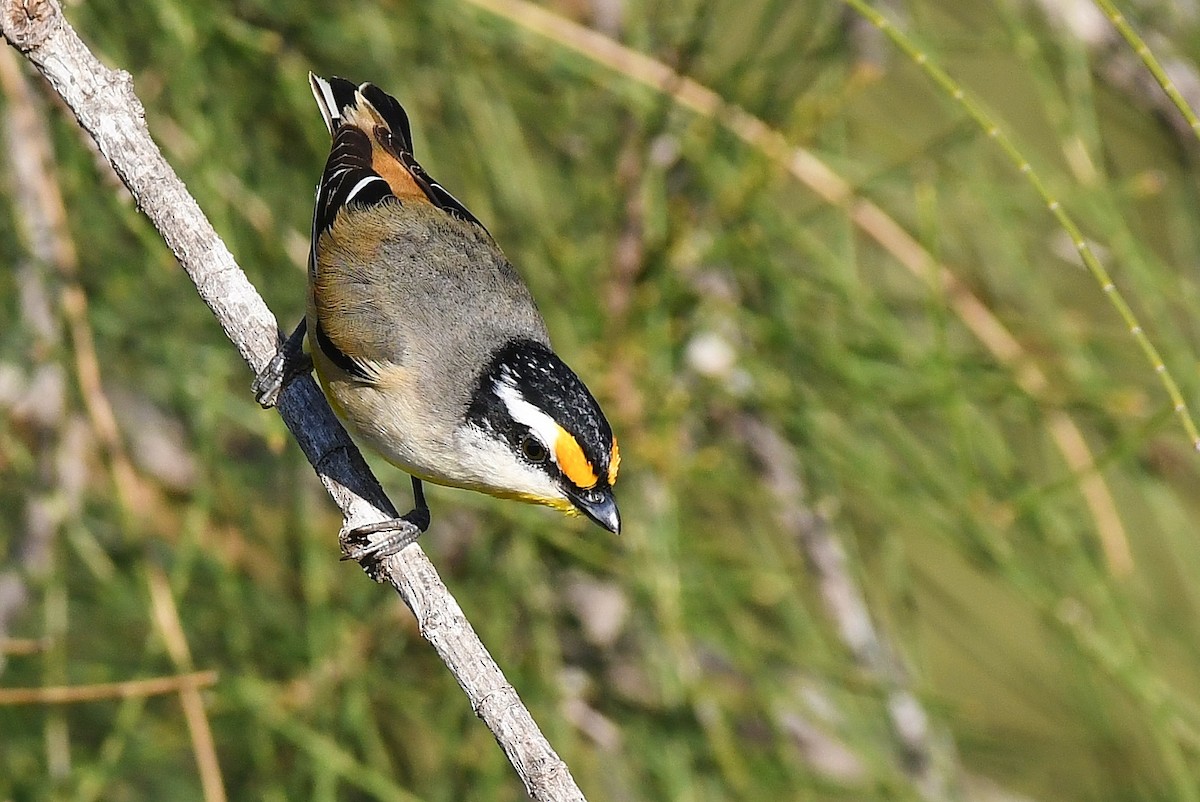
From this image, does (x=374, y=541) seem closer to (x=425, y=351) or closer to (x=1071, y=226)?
(x=425, y=351)

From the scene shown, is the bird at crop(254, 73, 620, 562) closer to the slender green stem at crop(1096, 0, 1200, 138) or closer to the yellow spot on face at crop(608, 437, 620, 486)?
the yellow spot on face at crop(608, 437, 620, 486)

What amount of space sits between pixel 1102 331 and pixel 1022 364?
247 mm

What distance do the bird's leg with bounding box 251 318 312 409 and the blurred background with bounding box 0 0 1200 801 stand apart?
0.20 ft

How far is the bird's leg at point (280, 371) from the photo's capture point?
2.25 m

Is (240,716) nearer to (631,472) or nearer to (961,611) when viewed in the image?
(631,472)

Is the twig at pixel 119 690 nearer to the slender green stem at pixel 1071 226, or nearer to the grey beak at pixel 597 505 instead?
the grey beak at pixel 597 505

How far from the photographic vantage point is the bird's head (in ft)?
7.26

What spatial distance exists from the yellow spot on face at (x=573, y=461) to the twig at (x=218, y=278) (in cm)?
28

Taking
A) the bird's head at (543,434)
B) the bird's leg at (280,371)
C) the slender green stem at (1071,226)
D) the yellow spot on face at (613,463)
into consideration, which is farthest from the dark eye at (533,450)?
the slender green stem at (1071,226)

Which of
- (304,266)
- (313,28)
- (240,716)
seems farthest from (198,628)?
(313,28)

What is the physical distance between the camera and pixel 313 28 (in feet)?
8.78

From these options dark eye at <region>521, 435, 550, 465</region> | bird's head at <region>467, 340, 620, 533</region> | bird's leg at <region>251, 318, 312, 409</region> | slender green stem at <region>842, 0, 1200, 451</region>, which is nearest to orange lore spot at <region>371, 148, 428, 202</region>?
bird's leg at <region>251, 318, 312, 409</region>

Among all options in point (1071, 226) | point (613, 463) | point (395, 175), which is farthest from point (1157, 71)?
point (395, 175)

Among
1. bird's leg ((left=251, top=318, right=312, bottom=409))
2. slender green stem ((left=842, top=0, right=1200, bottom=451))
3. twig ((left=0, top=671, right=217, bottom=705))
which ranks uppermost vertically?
slender green stem ((left=842, top=0, right=1200, bottom=451))
